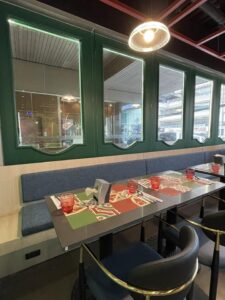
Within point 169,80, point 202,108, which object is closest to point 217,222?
point 169,80

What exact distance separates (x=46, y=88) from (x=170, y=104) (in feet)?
8.68

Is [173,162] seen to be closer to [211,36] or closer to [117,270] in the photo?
[211,36]

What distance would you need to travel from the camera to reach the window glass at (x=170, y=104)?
3617 mm

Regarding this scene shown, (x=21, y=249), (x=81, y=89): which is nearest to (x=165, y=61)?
(x=81, y=89)

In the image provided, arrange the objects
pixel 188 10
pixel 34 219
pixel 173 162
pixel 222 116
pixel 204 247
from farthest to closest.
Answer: pixel 222 116, pixel 173 162, pixel 188 10, pixel 34 219, pixel 204 247

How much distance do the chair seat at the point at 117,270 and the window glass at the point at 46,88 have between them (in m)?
1.67

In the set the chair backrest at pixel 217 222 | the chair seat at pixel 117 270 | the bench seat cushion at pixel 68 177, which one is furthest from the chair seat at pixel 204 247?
the bench seat cushion at pixel 68 177

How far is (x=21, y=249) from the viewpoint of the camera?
1.63 m

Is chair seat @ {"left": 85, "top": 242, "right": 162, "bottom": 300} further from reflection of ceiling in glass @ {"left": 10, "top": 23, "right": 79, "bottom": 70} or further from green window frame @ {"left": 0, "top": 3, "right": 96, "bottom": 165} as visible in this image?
reflection of ceiling in glass @ {"left": 10, "top": 23, "right": 79, "bottom": 70}

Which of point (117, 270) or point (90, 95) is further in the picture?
point (90, 95)

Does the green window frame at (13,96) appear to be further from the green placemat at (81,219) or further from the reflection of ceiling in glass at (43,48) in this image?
the green placemat at (81,219)

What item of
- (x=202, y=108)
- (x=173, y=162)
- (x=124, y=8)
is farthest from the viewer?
(x=202, y=108)

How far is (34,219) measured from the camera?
69.4 inches

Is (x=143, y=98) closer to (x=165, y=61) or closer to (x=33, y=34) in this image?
(x=165, y=61)
